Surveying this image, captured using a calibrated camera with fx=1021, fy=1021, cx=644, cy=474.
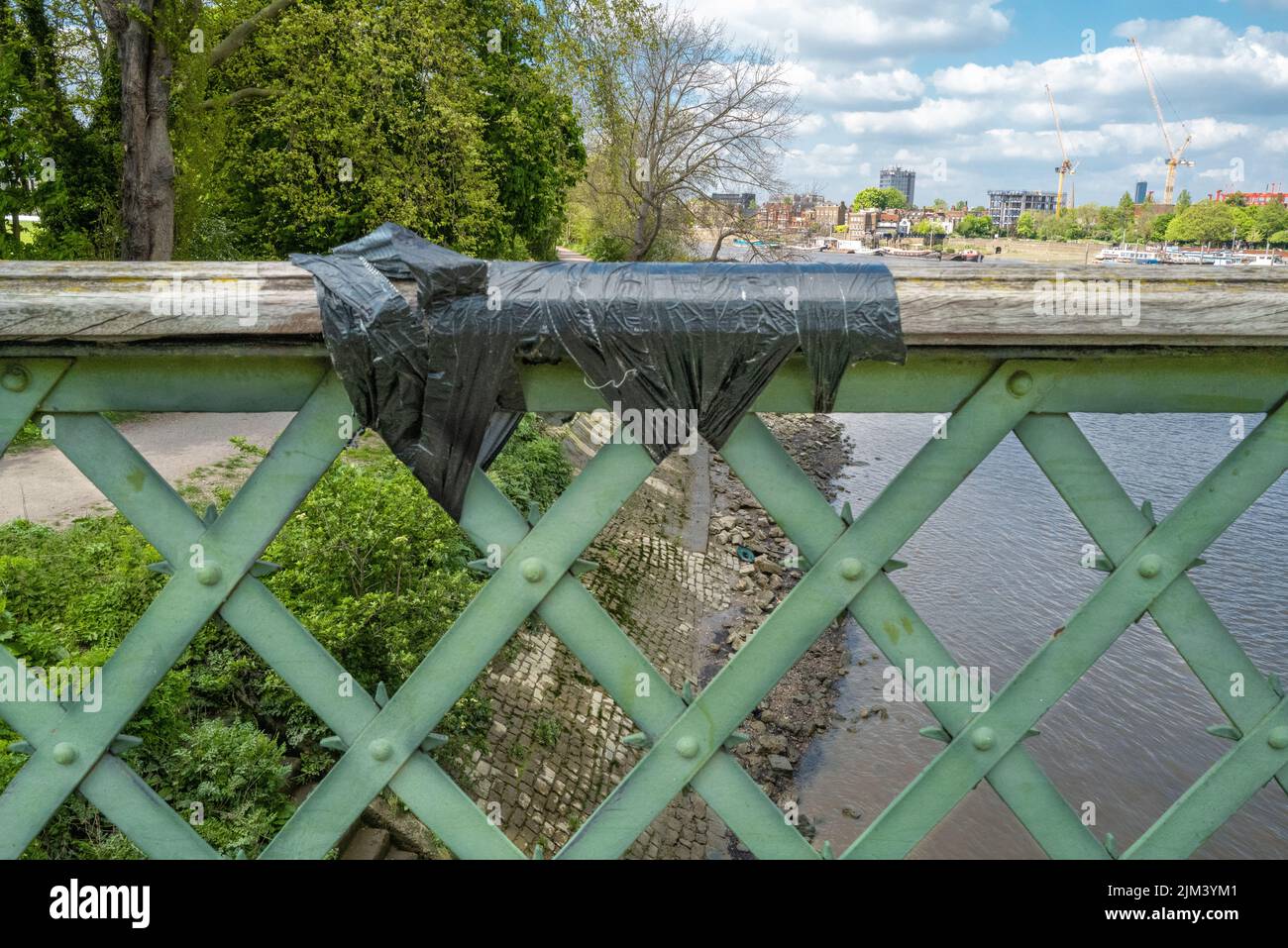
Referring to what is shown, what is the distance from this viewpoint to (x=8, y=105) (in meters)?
18.0

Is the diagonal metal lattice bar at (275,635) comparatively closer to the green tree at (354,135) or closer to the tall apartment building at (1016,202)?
the green tree at (354,135)

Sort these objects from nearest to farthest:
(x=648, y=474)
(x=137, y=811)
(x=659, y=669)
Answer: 1. (x=648, y=474)
2. (x=137, y=811)
3. (x=659, y=669)

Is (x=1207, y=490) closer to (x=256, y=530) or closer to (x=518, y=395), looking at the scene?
(x=518, y=395)

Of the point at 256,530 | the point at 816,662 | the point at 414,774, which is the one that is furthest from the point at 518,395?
the point at 816,662

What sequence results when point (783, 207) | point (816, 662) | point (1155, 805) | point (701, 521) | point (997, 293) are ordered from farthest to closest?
1. point (783, 207)
2. point (701, 521)
3. point (816, 662)
4. point (1155, 805)
5. point (997, 293)

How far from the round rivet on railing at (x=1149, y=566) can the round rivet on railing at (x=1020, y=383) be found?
1.15 feet

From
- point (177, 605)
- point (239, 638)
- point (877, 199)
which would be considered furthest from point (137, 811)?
point (877, 199)

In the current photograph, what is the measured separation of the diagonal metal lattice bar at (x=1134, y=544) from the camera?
171cm

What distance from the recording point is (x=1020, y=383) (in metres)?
1.70

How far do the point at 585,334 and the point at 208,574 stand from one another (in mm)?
753

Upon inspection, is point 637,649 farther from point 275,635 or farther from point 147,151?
point 147,151

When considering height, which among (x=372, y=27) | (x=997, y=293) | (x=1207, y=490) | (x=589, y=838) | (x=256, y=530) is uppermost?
(x=372, y=27)

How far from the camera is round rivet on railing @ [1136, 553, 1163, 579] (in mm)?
1725

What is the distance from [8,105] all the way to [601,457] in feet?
67.9
